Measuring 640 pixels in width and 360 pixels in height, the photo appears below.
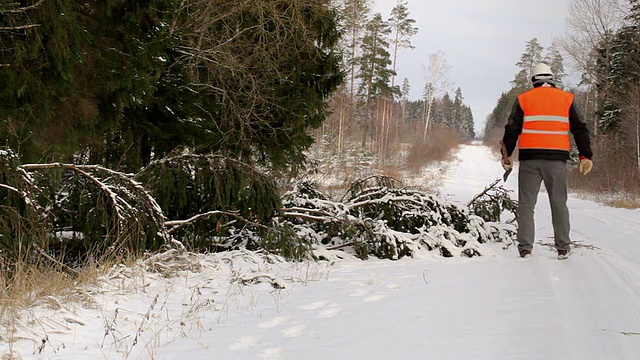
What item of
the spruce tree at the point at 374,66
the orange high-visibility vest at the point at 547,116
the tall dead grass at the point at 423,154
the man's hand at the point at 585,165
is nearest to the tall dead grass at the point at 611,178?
the tall dead grass at the point at 423,154

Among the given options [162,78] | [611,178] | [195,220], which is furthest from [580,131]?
[611,178]

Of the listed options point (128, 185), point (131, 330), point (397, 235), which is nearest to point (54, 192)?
point (128, 185)

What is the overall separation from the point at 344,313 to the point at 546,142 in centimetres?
312

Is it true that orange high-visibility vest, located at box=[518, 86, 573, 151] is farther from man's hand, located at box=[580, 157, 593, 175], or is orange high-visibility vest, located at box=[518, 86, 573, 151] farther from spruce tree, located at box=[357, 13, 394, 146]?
spruce tree, located at box=[357, 13, 394, 146]

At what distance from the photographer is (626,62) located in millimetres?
21703

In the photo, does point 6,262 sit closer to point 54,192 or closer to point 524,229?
point 54,192

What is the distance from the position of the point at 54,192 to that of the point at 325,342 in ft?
10.7

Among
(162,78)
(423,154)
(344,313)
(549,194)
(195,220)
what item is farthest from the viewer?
(423,154)

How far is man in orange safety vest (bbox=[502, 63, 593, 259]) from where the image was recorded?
16.1ft

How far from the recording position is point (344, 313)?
3.09 metres

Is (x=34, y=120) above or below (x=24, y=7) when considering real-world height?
below

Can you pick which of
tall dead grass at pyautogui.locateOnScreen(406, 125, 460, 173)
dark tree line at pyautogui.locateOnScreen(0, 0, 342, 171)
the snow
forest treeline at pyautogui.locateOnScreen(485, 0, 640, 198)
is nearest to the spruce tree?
tall dead grass at pyautogui.locateOnScreen(406, 125, 460, 173)

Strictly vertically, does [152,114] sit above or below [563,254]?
above

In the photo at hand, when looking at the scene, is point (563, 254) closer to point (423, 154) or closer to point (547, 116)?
point (547, 116)
